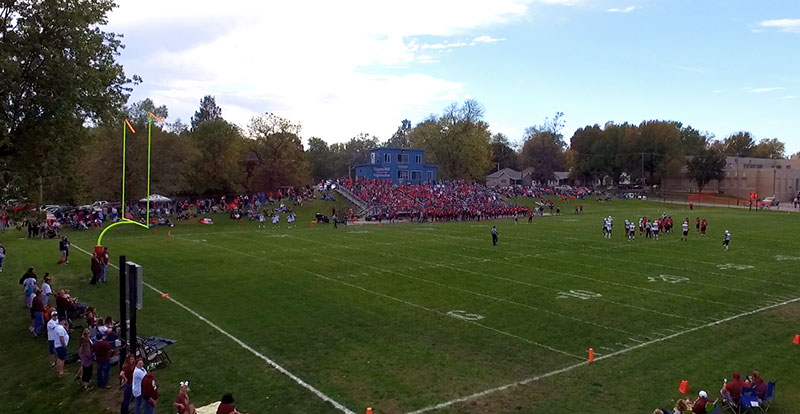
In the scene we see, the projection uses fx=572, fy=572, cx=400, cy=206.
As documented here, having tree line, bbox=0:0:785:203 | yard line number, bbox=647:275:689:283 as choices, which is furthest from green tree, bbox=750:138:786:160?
yard line number, bbox=647:275:689:283

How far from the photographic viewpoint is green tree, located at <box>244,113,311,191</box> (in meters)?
65.1

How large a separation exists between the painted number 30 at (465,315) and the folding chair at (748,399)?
7.36 m

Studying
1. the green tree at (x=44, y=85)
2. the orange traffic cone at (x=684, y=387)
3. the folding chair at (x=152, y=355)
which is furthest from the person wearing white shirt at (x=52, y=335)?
the orange traffic cone at (x=684, y=387)

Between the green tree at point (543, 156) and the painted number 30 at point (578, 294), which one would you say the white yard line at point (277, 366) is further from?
Answer: the green tree at point (543, 156)

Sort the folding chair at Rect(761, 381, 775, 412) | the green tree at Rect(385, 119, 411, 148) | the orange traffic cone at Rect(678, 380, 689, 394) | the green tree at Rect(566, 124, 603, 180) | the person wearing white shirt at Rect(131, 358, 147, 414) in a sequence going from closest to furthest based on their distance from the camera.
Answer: the person wearing white shirt at Rect(131, 358, 147, 414), the folding chair at Rect(761, 381, 775, 412), the orange traffic cone at Rect(678, 380, 689, 394), the green tree at Rect(566, 124, 603, 180), the green tree at Rect(385, 119, 411, 148)

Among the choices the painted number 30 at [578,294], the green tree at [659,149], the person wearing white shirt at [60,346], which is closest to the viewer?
the person wearing white shirt at [60,346]

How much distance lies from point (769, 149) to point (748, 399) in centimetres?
14714

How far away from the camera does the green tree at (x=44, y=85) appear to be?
16328mm

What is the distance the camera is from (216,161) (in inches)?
2527

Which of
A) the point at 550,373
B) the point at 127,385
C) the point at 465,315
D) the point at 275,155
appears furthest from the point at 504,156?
the point at 127,385

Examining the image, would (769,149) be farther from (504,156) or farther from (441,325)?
(441,325)

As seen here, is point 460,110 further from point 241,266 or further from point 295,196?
point 241,266

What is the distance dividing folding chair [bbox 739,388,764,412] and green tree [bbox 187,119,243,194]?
5943cm

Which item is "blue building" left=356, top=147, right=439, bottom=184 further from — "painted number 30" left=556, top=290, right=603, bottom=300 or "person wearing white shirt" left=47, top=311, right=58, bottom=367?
"person wearing white shirt" left=47, top=311, right=58, bottom=367
